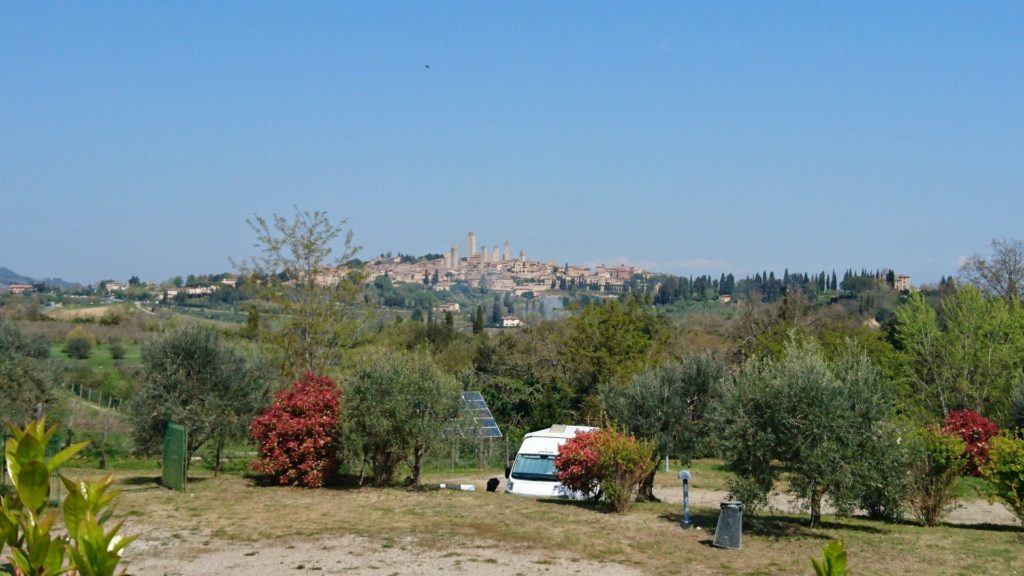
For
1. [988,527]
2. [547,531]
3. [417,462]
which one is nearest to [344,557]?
[547,531]

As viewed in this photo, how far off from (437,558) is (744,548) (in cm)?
503

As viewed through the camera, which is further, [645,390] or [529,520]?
[645,390]

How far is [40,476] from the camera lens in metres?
2.88

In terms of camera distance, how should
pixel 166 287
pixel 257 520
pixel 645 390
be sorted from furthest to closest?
1. pixel 166 287
2. pixel 645 390
3. pixel 257 520

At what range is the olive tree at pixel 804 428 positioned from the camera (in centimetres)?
1442

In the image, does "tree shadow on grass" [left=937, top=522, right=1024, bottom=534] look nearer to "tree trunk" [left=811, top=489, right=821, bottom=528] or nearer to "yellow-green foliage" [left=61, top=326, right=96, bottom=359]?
"tree trunk" [left=811, top=489, right=821, bottom=528]

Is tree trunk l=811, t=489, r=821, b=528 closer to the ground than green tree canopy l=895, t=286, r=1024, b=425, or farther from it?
closer to the ground

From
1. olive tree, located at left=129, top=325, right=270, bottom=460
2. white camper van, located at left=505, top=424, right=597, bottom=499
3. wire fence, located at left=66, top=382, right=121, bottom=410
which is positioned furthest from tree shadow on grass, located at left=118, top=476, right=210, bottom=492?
wire fence, located at left=66, top=382, right=121, bottom=410

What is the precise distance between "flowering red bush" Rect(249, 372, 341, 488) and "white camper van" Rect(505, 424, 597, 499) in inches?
172

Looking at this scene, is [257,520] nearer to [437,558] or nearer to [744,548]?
[437,558]

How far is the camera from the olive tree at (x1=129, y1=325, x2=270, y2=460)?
19.8 metres

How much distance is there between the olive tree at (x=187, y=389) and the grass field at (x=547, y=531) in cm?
151

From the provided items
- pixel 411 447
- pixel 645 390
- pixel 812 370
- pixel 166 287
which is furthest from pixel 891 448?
pixel 166 287

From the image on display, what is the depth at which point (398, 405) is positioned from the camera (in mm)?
19234
